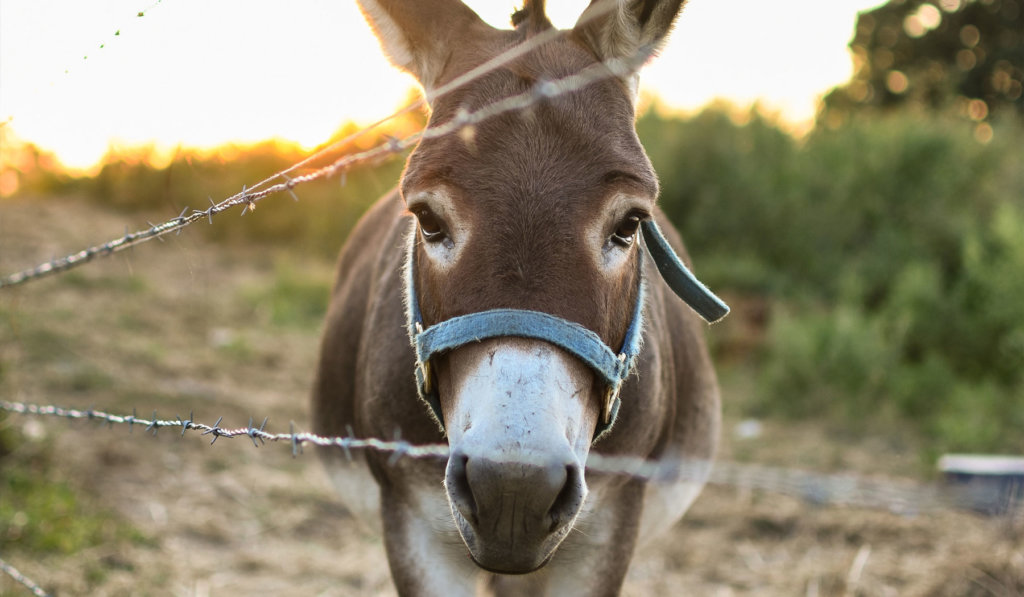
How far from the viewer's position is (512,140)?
1574 mm

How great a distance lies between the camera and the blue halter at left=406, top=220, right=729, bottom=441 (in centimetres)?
143

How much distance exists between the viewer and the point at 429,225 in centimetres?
164

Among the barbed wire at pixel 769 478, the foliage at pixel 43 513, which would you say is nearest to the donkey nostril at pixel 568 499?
the barbed wire at pixel 769 478

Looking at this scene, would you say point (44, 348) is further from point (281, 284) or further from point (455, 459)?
point (455, 459)

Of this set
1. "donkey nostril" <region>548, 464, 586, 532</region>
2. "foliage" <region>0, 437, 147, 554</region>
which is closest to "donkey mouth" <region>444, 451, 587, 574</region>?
"donkey nostril" <region>548, 464, 586, 532</region>

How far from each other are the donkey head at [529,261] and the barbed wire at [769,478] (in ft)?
1.14

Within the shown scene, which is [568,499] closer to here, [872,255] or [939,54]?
[872,255]

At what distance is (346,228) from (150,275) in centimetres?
285

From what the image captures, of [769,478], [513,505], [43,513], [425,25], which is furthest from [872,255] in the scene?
[513,505]

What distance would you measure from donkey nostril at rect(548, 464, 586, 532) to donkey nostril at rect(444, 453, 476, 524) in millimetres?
150

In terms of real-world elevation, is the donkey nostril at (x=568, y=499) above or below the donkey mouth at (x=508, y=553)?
above

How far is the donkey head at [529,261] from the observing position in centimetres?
136

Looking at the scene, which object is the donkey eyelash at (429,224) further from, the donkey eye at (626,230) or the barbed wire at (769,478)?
the barbed wire at (769,478)

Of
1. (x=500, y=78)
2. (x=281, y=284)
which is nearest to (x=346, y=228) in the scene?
(x=281, y=284)
